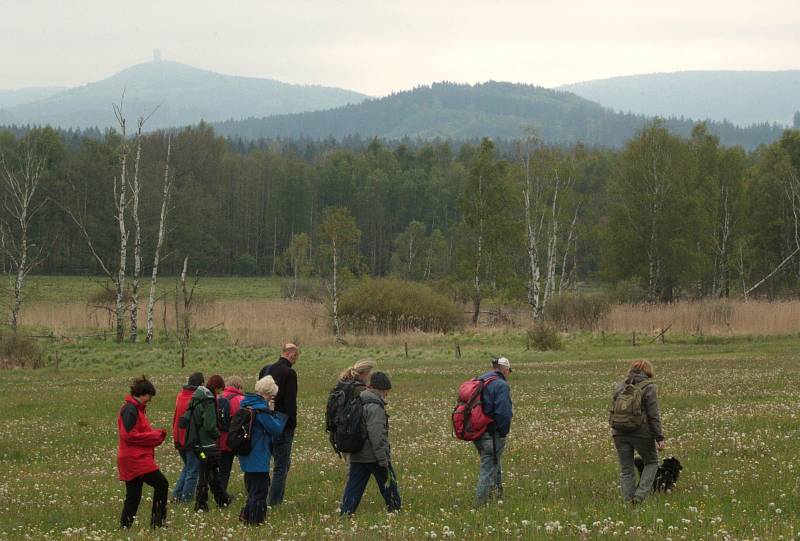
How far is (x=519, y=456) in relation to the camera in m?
19.0

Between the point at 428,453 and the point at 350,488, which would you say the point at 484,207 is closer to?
the point at 428,453

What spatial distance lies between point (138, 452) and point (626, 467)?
7.14 meters

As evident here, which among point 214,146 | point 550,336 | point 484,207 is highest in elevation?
point 214,146

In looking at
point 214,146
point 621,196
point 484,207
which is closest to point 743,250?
point 621,196

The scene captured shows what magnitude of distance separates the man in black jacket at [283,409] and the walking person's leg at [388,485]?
190 centimetres

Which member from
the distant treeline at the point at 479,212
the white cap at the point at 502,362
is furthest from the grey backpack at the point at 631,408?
the distant treeline at the point at 479,212

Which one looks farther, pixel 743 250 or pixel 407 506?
pixel 743 250

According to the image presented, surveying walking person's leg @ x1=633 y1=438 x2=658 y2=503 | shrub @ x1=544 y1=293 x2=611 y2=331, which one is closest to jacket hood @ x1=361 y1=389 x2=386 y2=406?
walking person's leg @ x1=633 y1=438 x2=658 y2=503

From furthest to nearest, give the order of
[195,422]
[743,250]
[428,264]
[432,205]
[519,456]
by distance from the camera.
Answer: [432,205] < [428,264] < [743,250] < [519,456] < [195,422]

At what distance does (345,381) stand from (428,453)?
6.98 meters

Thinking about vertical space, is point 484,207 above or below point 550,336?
above

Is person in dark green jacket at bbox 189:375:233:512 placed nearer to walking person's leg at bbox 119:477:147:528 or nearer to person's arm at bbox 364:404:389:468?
walking person's leg at bbox 119:477:147:528

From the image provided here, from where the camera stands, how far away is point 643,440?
541 inches

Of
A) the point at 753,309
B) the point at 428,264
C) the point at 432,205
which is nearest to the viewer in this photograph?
the point at 753,309
